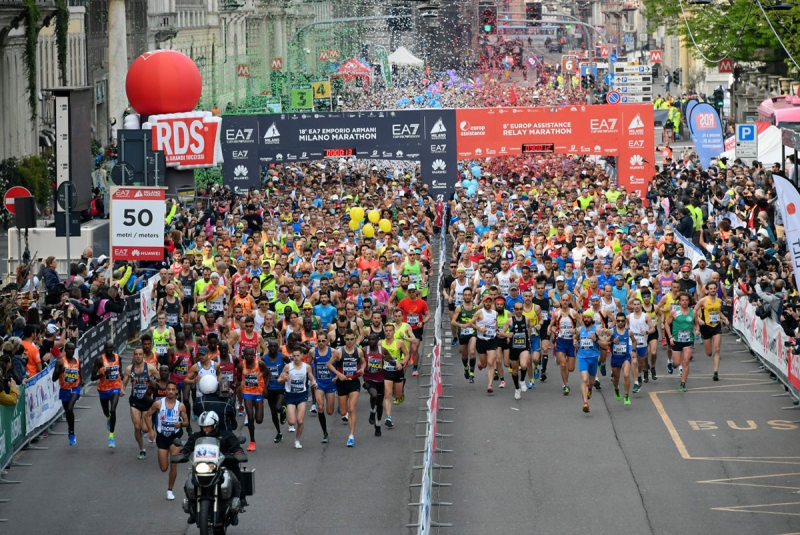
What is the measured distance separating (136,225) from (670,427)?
9.57m

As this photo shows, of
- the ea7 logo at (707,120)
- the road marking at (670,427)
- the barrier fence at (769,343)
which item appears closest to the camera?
the road marking at (670,427)

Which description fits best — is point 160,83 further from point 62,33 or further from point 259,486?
point 259,486

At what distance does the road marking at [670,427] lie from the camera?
17.1 metres

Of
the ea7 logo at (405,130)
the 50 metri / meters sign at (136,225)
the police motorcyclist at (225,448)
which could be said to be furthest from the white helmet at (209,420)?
the ea7 logo at (405,130)

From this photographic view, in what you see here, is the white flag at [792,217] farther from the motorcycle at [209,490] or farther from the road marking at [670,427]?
the motorcycle at [209,490]

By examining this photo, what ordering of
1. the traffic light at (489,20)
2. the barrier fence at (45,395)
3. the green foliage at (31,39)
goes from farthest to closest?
the traffic light at (489,20), the green foliage at (31,39), the barrier fence at (45,395)

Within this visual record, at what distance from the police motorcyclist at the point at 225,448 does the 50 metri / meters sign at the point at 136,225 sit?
1070 centimetres

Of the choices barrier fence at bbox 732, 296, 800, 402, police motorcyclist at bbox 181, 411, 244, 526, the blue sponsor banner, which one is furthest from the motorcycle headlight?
the blue sponsor banner

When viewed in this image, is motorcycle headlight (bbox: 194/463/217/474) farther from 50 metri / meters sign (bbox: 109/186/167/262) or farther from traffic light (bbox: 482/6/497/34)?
traffic light (bbox: 482/6/497/34)

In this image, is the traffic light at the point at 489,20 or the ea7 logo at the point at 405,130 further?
the traffic light at the point at 489,20

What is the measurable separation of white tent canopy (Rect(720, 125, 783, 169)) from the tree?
8854 mm

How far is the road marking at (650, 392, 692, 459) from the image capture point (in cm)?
1712

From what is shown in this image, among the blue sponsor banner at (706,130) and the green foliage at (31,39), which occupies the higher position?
the green foliage at (31,39)

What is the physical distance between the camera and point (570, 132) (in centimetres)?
3919
